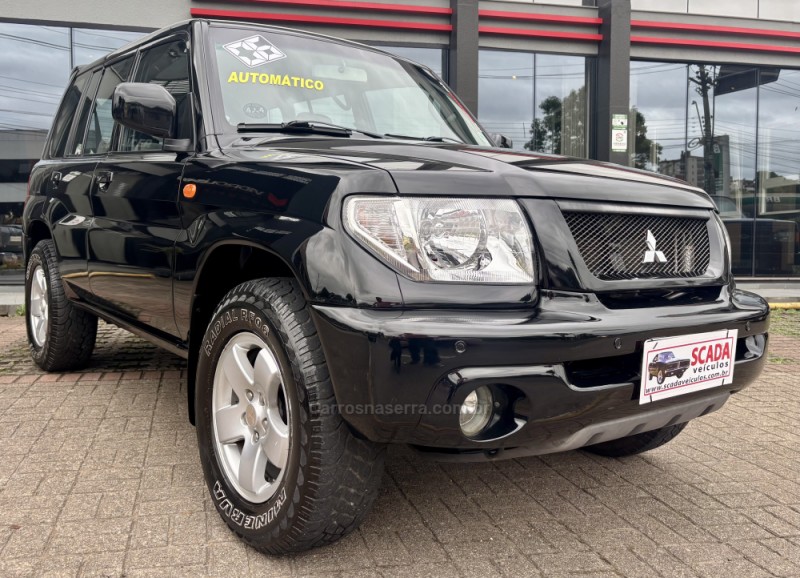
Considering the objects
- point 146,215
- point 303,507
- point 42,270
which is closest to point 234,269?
point 146,215

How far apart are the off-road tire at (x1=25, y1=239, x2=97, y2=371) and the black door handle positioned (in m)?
1.04

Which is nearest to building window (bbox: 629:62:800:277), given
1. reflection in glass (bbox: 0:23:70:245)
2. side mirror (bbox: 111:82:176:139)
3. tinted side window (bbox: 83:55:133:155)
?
reflection in glass (bbox: 0:23:70:245)

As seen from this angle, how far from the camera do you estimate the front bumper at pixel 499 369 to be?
5.87ft

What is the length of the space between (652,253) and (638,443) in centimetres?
113

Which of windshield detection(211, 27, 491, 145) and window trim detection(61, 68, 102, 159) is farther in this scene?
window trim detection(61, 68, 102, 159)

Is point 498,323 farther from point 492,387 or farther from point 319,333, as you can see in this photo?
point 319,333

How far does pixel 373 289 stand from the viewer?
186cm

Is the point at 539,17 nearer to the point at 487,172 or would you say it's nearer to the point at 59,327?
the point at 59,327

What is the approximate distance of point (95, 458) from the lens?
121 inches

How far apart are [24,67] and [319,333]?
10.1 metres

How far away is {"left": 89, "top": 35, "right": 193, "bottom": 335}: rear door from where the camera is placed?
112 inches

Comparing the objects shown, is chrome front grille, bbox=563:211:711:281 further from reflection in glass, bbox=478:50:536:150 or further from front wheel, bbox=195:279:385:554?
reflection in glass, bbox=478:50:536:150

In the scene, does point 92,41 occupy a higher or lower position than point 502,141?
higher

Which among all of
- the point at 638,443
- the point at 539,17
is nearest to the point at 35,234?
the point at 638,443
